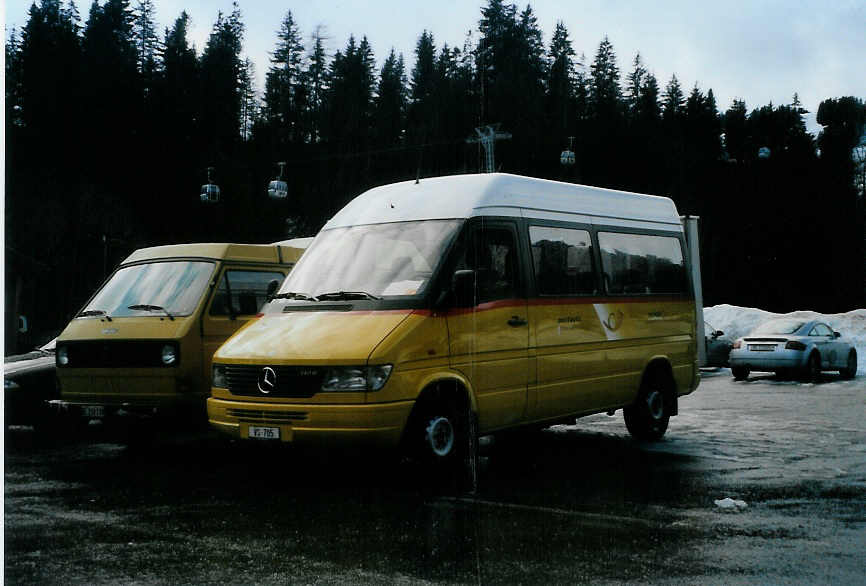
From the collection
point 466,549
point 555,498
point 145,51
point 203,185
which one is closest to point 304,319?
point 555,498

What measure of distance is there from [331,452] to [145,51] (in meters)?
5.07

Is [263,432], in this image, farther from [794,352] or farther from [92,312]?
[794,352]

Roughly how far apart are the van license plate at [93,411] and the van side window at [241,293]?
1.48 m

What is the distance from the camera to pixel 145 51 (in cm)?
1034

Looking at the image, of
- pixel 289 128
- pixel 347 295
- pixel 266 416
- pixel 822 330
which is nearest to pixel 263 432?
pixel 266 416

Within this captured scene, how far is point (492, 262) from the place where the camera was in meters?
8.79

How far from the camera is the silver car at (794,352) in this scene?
2236 cm

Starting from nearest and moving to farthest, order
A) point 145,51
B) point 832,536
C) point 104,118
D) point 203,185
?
point 832,536
point 145,51
point 104,118
point 203,185

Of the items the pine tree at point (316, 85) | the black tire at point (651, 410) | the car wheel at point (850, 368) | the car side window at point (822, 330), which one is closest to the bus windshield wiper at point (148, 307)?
the pine tree at point (316, 85)

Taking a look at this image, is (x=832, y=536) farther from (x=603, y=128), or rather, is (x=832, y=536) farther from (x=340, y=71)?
(x=603, y=128)

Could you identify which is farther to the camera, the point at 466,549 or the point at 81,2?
the point at 81,2

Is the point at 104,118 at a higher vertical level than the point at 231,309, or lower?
higher

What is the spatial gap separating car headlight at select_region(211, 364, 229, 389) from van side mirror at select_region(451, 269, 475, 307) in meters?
2.05

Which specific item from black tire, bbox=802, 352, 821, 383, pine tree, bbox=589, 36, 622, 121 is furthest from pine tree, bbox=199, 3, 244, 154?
black tire, bbox=802, 352, 821, 383
